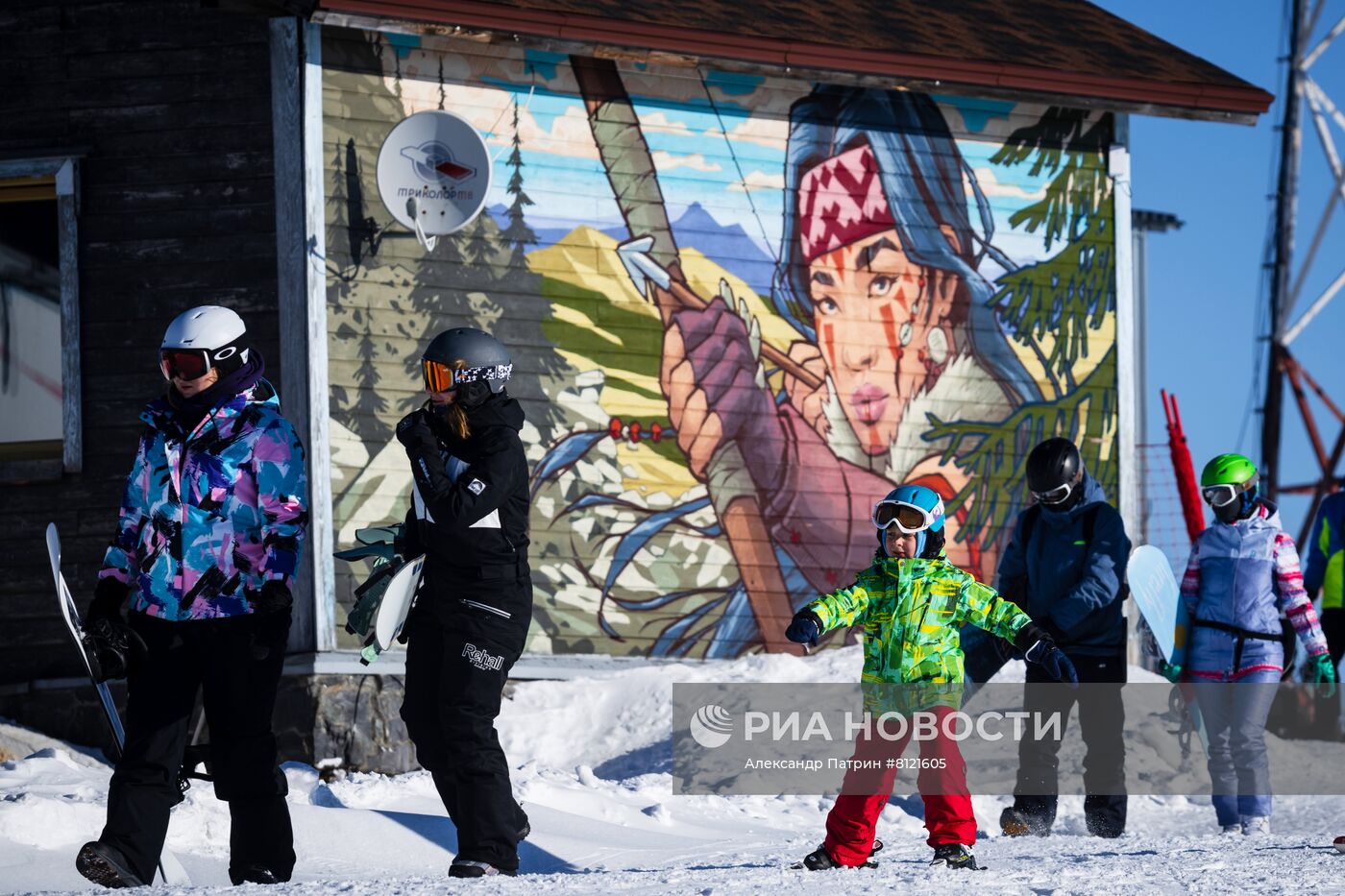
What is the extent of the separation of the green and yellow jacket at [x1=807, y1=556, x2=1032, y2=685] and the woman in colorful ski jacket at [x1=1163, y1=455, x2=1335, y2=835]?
2428 mm

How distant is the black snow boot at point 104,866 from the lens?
5.23 meters

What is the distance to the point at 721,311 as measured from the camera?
11305 millimetres

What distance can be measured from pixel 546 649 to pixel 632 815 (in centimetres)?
228

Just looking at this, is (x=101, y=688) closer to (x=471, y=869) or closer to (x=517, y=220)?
(x=471, y=869)

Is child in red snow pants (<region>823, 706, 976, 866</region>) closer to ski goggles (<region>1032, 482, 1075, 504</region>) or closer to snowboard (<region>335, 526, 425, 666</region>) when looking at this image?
snowboard (<region>335, 526, 425, 666</region>)

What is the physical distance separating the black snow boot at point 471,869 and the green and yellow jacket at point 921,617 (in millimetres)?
1525

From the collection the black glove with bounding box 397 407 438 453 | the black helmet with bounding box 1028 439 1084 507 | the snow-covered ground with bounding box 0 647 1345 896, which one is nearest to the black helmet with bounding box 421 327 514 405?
the black glove with bounding box 397 407 438 453

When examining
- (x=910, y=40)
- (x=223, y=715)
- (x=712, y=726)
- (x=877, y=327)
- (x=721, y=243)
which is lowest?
(x=712, y=726)

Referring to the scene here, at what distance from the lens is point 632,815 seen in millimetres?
8500

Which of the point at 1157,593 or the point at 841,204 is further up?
the point at 841,204

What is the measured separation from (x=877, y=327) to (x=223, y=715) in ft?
23.2

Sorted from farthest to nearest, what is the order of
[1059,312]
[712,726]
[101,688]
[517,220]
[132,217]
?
1. [1059,312]
2. [517,220]
3. [132,217]
4. [712,726]
5. [101,688]

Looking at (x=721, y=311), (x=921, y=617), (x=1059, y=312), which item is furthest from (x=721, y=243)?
(x=921, y=617)

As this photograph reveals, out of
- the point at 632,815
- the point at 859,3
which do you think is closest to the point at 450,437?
the point at 632,815
